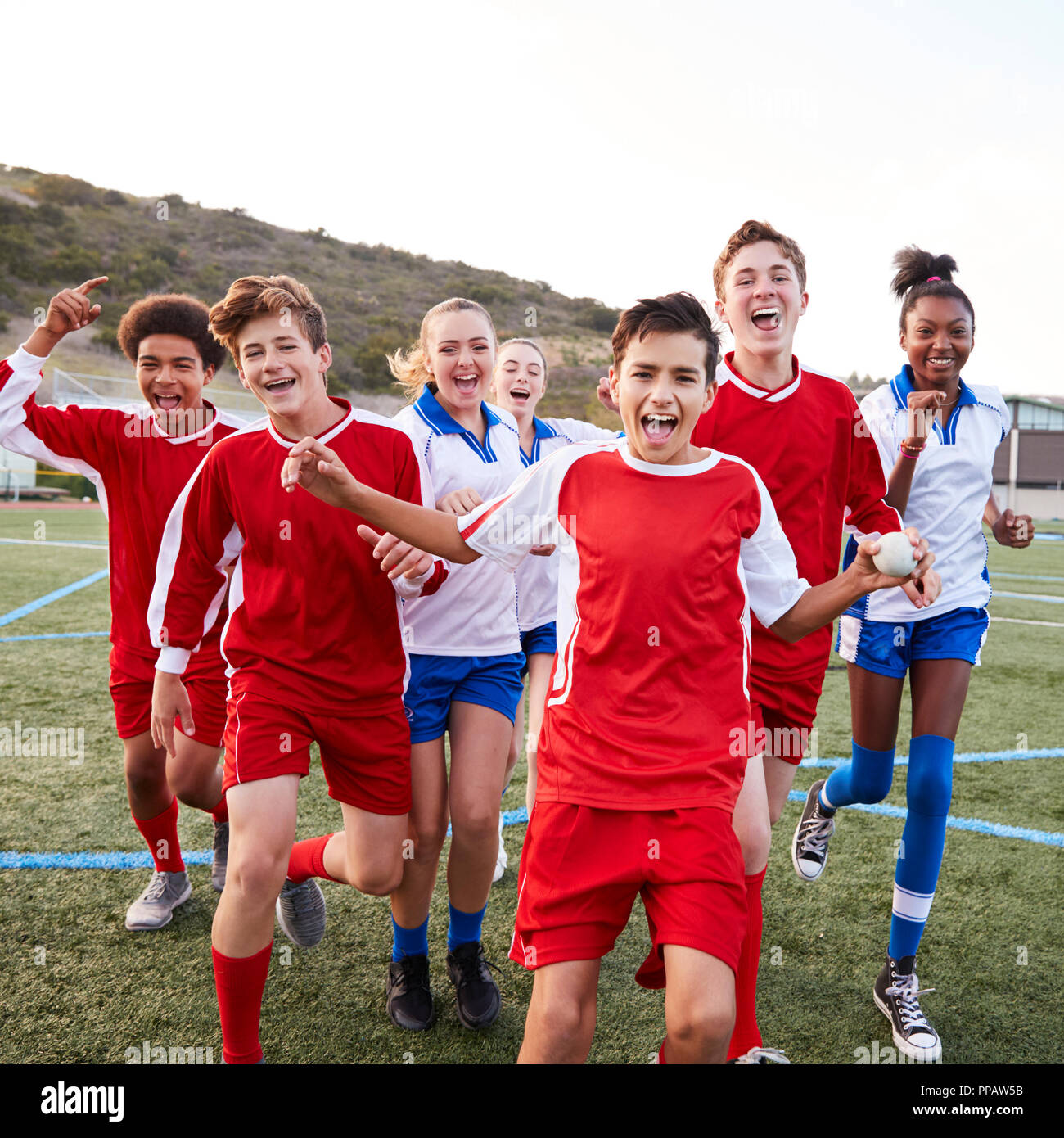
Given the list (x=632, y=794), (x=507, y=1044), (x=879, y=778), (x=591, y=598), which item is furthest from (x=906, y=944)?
(x=591, y=598)

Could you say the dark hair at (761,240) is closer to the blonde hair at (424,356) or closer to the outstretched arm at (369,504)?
the blonde hair at (424,356)

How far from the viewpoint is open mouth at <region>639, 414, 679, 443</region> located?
2.37m

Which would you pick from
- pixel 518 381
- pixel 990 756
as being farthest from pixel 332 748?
pixel 990 756

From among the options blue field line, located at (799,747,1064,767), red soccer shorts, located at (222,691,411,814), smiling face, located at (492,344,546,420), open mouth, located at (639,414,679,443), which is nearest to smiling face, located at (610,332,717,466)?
open mouth, located at (639,414,679,443)

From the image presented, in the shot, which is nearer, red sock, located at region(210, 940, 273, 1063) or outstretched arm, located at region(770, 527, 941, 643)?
outstretched arm, located at region(770, 527, 941, 643)

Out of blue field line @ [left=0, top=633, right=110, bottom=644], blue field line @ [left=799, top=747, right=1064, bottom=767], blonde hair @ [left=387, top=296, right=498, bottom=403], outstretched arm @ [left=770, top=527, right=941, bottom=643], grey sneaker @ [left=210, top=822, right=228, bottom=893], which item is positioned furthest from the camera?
blue field line @ [left=0, top=633, right=110, bottom=644]

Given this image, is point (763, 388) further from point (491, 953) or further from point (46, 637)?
point (46, 637)

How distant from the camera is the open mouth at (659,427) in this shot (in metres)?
2.37

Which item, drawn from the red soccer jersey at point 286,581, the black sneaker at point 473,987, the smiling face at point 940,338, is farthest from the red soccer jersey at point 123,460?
the smiling face at point 940,338

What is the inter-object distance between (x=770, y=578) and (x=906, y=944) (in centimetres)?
162

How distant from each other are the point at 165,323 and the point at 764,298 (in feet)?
7.71

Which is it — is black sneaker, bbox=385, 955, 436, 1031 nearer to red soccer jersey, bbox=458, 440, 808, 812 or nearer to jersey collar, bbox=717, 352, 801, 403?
red soccer jersey, bbox=458, 440, 808, 812

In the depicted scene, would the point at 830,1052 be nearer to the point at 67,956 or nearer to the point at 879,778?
the point at 879,778

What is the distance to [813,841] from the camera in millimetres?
4078
